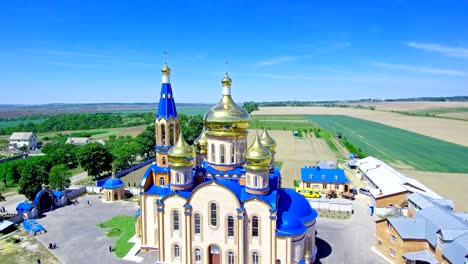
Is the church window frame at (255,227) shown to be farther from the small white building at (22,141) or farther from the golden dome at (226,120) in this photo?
the small white building at (22,141)

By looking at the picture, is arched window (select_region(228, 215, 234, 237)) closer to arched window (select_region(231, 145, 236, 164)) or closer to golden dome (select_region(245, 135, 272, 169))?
golden dome (select_region(245, 135, 272, 169))

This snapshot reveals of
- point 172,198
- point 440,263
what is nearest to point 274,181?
point 172,198

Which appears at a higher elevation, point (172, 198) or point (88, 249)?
point (172, 198)

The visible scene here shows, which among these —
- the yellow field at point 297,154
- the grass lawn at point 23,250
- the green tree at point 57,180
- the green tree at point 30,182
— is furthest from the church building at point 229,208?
the yellow field at point 297,154

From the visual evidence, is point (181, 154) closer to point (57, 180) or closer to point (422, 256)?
point (422, 256)

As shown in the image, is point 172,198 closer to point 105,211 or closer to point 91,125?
point 105,211

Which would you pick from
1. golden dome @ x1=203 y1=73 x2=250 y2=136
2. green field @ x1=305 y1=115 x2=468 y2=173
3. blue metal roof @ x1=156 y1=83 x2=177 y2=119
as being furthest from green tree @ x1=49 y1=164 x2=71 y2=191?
green field @ x1=305 y1=115 x2=468 y2=173

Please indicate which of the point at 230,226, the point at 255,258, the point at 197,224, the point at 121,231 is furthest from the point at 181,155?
the point at 121,231

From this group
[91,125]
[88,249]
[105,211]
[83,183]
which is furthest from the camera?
[91,125]
